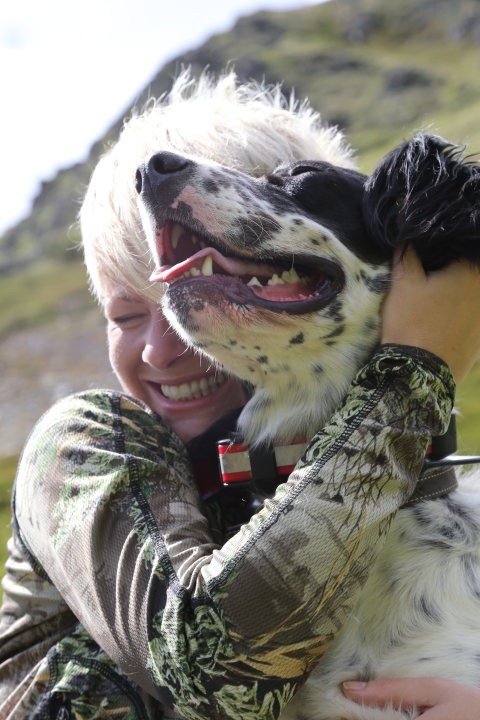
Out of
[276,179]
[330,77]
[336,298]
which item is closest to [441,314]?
[336,298]

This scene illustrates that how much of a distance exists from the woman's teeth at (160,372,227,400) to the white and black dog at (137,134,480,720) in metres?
0.32

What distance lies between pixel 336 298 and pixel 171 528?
0.88 meters

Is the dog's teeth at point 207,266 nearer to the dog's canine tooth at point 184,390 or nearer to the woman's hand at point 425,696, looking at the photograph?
the dog's canine tooth at point 184,390

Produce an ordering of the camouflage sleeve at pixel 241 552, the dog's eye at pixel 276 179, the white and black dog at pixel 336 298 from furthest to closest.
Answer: the dog's eye at pixel 276 179 < the white and black dog at pixel 336 298 < the camouflage sleeve at pixel 241 552

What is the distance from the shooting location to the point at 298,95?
248 ft

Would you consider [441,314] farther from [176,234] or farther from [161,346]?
[161,346]

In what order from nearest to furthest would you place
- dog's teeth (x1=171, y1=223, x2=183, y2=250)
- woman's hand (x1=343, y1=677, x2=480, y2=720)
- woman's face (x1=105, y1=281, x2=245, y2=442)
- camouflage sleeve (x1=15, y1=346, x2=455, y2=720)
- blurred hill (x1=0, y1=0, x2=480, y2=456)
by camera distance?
camouflage sleeve (x1=15, y1=346, x2=455, y2=720)
woman's hand (x1=343, y1=677, x2=480, y2=720)
dog's teeth (x1=171, y1=223, x2=183, y2=250)
woman's face (x1=105, y1=281, x2=245, y2=442)
blurred hill (x1=0, y1=0, x2=480, y2=456)

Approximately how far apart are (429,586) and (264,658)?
2.26 feet

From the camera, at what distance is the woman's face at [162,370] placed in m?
2.48

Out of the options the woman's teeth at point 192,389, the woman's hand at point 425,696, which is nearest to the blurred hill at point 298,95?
Answer: the woman's teeth at point 192,389

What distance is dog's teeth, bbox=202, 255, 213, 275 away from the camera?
2092 mm

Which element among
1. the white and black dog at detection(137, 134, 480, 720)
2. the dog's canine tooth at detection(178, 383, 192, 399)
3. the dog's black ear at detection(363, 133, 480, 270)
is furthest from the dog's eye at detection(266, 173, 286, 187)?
the dog's canine tooth at detection(178, 383, 192, 399)

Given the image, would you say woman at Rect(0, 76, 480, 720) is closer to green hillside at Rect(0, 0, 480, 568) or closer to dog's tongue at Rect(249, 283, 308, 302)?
dog's tongue at Rect(249, 283, 308, 302)

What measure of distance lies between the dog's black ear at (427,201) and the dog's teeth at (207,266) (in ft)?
1.83
